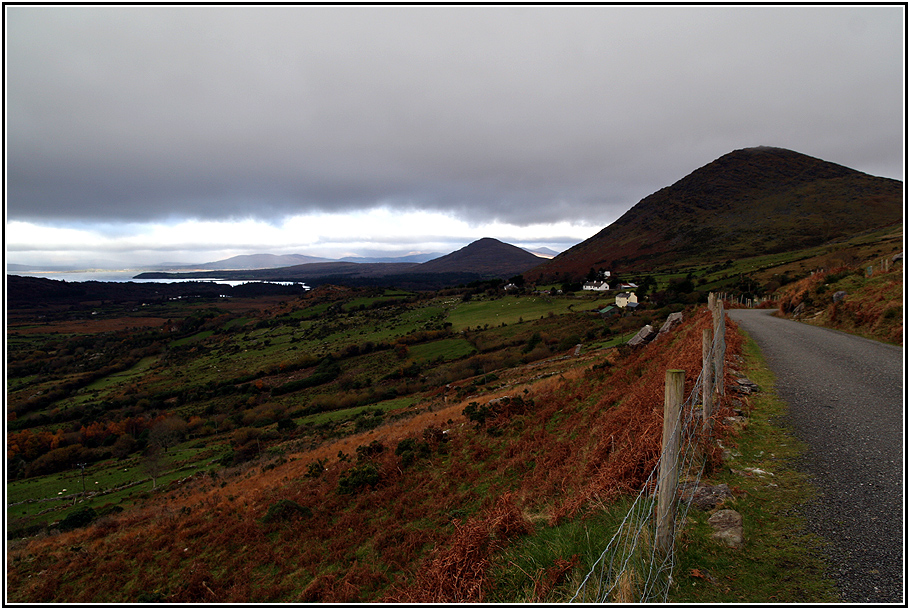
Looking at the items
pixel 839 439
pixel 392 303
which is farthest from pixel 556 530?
pixel 392 303

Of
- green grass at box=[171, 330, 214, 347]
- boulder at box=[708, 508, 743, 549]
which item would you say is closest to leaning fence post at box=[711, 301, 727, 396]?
boulder at box=[708, 508, 743, 549]

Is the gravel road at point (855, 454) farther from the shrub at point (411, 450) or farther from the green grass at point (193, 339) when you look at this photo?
the green grass at point (193, 339)

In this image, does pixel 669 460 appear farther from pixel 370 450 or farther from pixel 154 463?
pixel 154 463

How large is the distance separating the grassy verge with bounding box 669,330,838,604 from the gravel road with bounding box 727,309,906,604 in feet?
0.62

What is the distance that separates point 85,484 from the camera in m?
39.8

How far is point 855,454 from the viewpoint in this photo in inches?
244

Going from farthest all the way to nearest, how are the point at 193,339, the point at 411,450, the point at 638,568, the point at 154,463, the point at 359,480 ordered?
the point at 193,339
the point at 154,463
the point at 411,450
the point at 359,480
the point at 638,568

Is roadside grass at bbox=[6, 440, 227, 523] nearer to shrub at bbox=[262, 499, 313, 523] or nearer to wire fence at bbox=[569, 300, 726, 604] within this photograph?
shrub at bbox=[262, 499, 313, 523]

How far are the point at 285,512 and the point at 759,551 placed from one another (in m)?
14.2

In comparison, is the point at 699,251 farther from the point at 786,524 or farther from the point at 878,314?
the point at 786,524

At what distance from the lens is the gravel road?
399 cm

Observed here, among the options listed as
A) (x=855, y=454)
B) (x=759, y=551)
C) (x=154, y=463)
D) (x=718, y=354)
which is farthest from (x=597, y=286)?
(x=759, y=551)

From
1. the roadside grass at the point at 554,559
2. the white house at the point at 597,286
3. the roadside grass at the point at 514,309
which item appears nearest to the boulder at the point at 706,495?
the roadside grass at the point at 554,559

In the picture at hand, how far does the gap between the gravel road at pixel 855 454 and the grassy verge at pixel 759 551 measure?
19 centimetres
